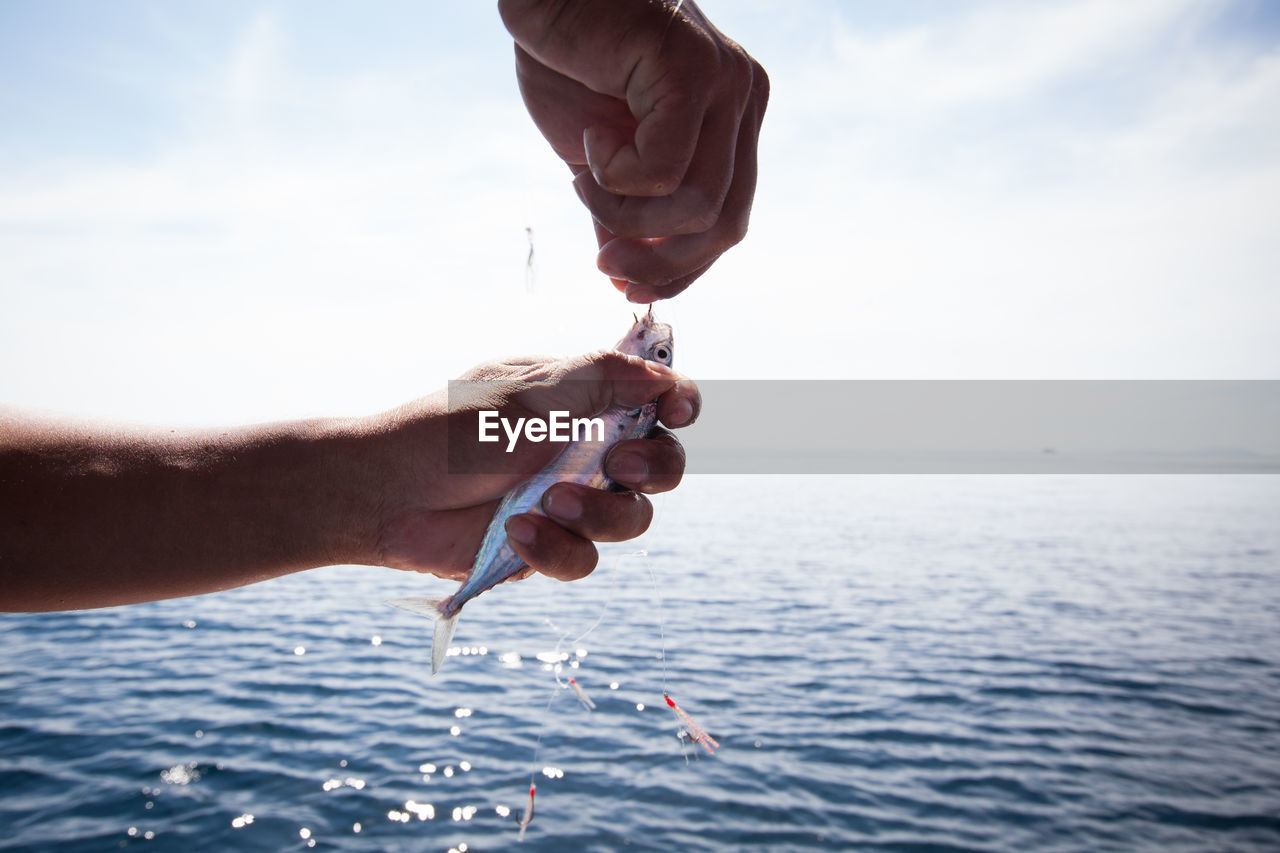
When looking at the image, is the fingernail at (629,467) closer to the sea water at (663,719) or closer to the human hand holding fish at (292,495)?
the human hand holding fish at (292,495)

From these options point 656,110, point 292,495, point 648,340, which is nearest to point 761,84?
point 656,110

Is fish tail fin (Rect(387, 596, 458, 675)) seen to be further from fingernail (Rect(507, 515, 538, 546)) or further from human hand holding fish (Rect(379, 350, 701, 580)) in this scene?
fingernail (Rect(507, 515, 538, 546))

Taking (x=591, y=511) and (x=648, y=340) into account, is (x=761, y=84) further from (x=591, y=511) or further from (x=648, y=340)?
(x=591, y=511)

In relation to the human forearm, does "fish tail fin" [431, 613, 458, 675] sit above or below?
below

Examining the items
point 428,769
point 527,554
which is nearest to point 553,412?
point 527,554

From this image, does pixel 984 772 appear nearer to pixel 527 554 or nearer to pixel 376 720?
pixel 376 720
